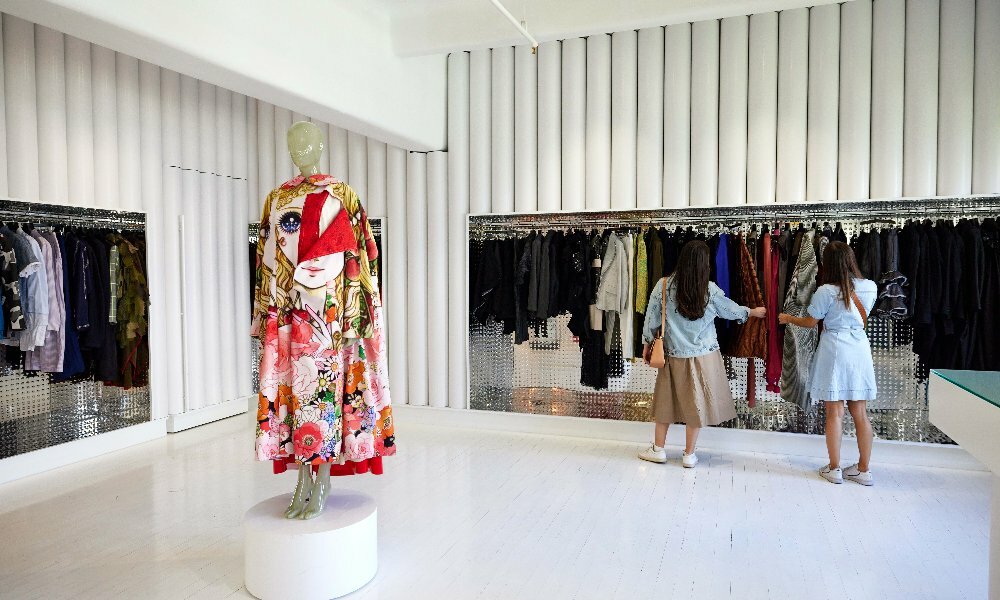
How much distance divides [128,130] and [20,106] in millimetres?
916

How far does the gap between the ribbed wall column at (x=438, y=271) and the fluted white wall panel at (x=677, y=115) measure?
2.09 metres

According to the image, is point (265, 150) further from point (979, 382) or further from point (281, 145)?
point (979, 382)

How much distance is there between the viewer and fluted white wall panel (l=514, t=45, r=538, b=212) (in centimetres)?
620

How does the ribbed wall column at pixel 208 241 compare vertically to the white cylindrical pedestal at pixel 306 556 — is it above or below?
above

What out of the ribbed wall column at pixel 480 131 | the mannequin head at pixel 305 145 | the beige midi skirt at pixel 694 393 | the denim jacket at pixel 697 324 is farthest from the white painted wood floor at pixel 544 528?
the ribbed wall column at pixel 480 131

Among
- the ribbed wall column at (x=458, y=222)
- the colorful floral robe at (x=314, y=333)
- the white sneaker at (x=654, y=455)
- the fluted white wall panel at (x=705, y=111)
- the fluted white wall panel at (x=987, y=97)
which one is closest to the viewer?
the colorful floral robe at (x=314, y=333)

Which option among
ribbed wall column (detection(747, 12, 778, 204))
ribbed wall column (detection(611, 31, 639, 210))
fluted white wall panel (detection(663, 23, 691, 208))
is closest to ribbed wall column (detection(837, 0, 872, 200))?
ribbed wall column (detection(747, 12, 778, 204))

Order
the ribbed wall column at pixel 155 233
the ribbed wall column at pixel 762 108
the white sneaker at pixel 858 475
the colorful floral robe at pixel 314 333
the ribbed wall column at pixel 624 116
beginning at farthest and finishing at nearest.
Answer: the ribbed wall column at pixel 155 233 → the ribbed wall column at pixel 624 116 → the ribbed wall column at pixel 762 108 → the white sneaker at pixel 858 475 → the colorful floral robe at pixel 314 333

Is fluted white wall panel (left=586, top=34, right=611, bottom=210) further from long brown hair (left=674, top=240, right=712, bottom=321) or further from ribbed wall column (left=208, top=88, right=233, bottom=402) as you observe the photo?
ribbed wall column (left=208, top=88, right=233, bottom=402)

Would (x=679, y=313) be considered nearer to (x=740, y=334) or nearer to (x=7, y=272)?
(x=740, y=334)

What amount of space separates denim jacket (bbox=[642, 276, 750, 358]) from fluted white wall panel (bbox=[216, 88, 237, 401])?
14.4ft

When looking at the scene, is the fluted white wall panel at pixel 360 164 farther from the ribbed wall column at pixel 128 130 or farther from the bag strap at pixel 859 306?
the bag strap at pixel 859 306

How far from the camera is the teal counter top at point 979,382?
6.64ft

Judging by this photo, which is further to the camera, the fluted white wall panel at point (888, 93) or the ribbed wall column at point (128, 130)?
the ribbed wall column at point (128, 130)
